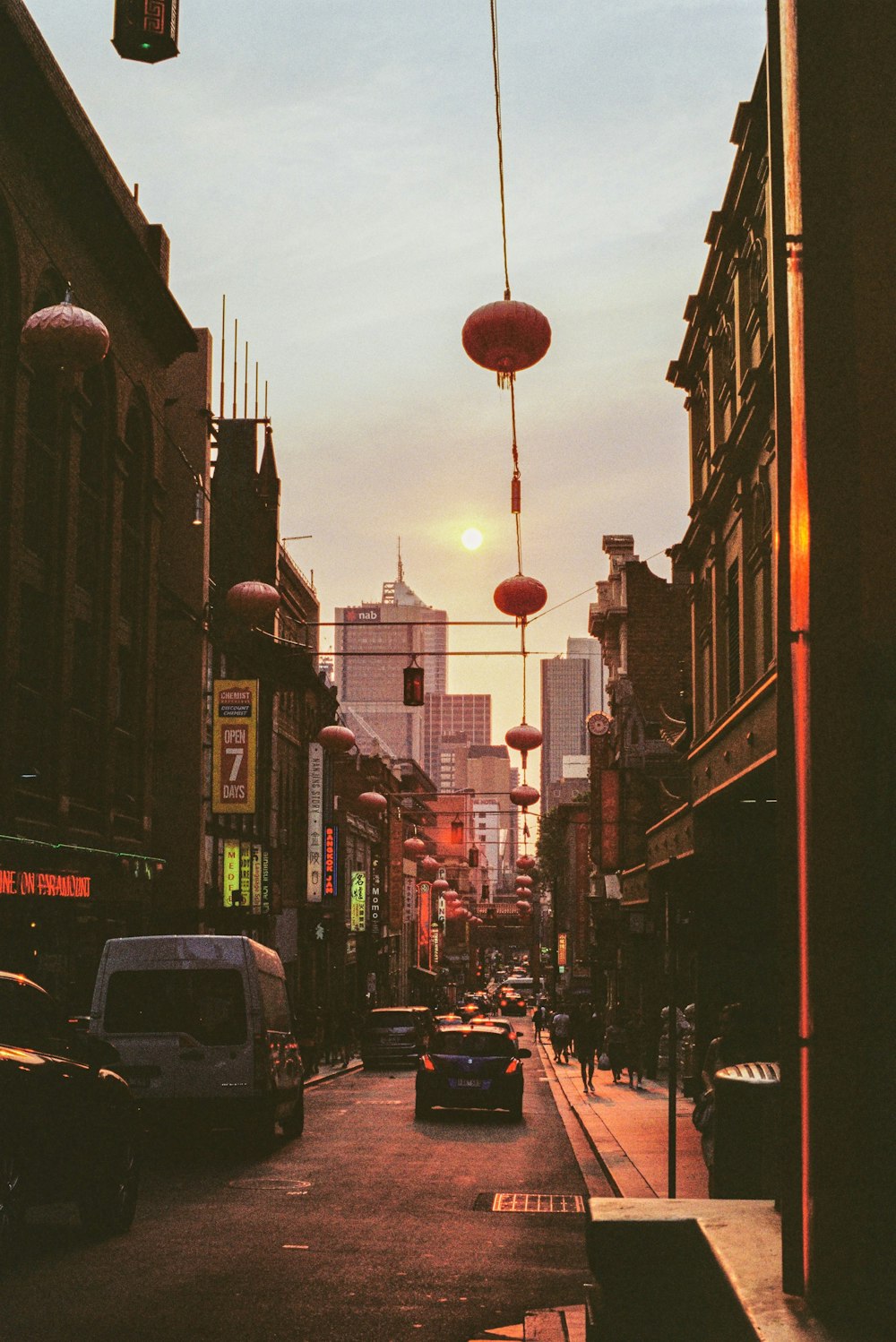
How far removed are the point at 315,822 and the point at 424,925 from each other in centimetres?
6105

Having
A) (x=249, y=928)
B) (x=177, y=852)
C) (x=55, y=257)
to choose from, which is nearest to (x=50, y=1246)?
(x=55, y=257)

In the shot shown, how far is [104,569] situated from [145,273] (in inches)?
256

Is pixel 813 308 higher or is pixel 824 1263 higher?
pixel 813 308

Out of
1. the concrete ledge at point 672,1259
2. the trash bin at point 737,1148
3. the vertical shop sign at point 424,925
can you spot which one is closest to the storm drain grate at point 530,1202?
the trash bin at point 737,1148

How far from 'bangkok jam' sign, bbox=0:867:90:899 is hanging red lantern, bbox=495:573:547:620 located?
9.44m

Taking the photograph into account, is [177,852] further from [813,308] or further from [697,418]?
[813,308]

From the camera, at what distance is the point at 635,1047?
114ft

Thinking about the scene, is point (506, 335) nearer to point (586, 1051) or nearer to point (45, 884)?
point (45, 884)

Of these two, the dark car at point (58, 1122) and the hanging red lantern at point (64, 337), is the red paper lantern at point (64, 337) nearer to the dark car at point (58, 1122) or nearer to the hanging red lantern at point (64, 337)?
the hanging red lantern at point (64, 337)

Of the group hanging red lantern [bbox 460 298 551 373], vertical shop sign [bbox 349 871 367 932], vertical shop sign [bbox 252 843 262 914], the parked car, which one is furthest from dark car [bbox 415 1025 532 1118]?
vertical shop sign [bbox 349 871 367 932]

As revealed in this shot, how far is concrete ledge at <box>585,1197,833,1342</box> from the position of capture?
499cm

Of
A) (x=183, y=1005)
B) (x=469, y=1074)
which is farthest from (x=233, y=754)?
(x=183, y=1005)

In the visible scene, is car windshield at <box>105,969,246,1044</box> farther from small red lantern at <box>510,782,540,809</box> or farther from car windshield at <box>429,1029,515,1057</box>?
small red lantern at <box>510,782,540,809</box>

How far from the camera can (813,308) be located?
483 cm
